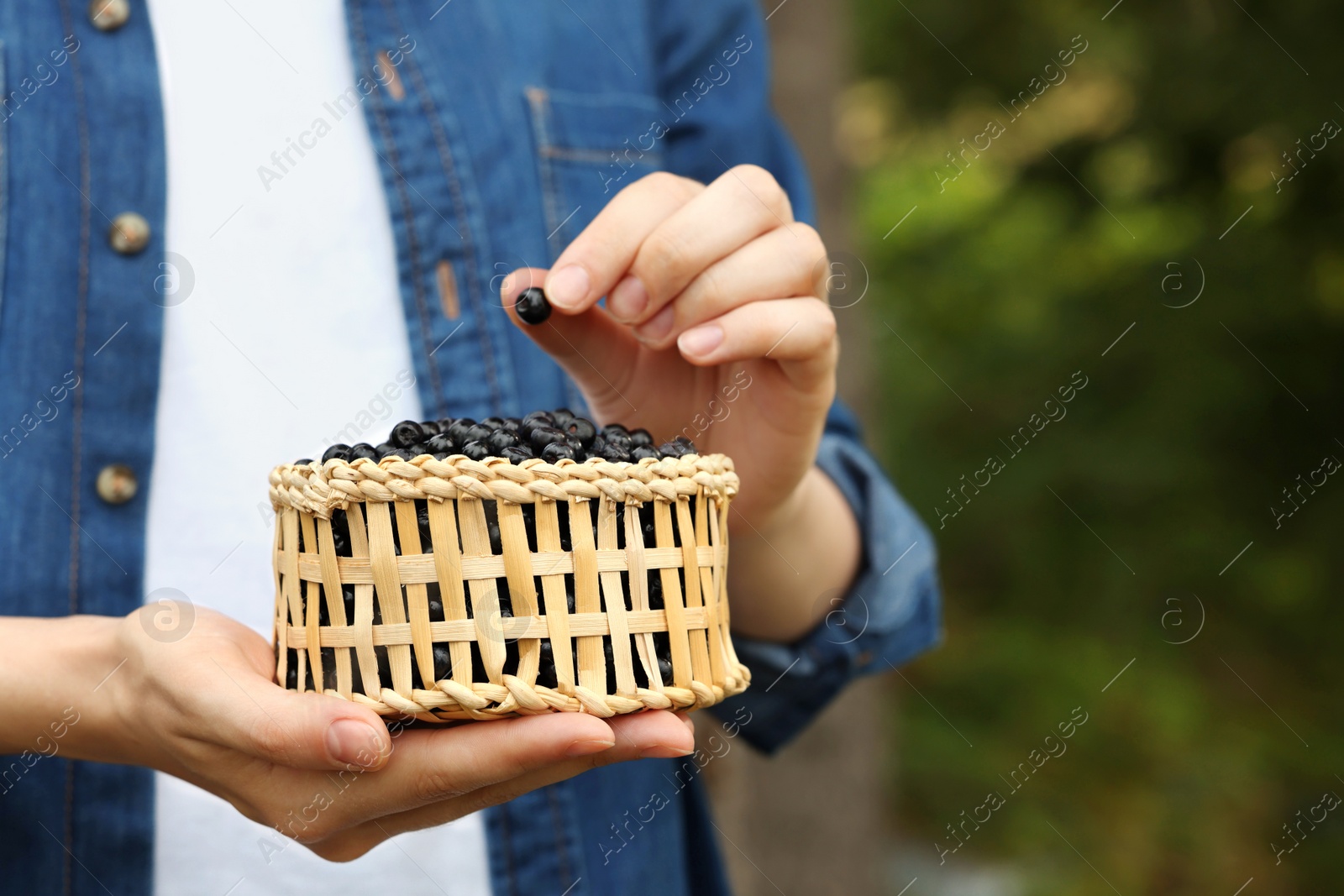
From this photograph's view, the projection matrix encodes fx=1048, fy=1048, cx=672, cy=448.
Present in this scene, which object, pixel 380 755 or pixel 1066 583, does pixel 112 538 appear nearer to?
pixel 380 755

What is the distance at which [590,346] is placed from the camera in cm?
142

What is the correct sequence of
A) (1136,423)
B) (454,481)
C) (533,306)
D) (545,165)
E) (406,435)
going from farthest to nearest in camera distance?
1. (1136,423)
2. (545,165)
3. (533,306)
4. (406,435)
5. (454,481)

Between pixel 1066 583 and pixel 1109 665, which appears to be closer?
pixel 1109 665

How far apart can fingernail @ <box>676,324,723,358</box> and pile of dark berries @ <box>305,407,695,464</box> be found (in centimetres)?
11

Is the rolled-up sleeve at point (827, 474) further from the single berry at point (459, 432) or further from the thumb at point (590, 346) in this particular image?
the single berry at point (459, 432)

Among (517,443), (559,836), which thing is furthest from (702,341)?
(559,836)

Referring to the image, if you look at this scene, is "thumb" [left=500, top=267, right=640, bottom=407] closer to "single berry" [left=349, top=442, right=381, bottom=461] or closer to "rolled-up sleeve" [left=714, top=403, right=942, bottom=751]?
"single berry" [left=349, top=442, right=381, bottom=461]

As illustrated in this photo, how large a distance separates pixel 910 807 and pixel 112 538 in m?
5.24

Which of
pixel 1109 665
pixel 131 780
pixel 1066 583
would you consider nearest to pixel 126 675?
pixel 131 780

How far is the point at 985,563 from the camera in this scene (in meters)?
6.38

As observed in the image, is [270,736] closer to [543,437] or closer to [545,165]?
[543,437]

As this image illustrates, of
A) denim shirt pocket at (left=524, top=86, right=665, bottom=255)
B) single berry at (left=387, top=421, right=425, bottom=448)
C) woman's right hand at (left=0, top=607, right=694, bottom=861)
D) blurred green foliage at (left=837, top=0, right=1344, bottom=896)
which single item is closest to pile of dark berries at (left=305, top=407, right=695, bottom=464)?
single berry at (left=387, top=421, right=425, bottom=448)

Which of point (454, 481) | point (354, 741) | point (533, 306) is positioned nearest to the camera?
point (354, 741)

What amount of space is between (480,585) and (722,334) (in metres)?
0.41
